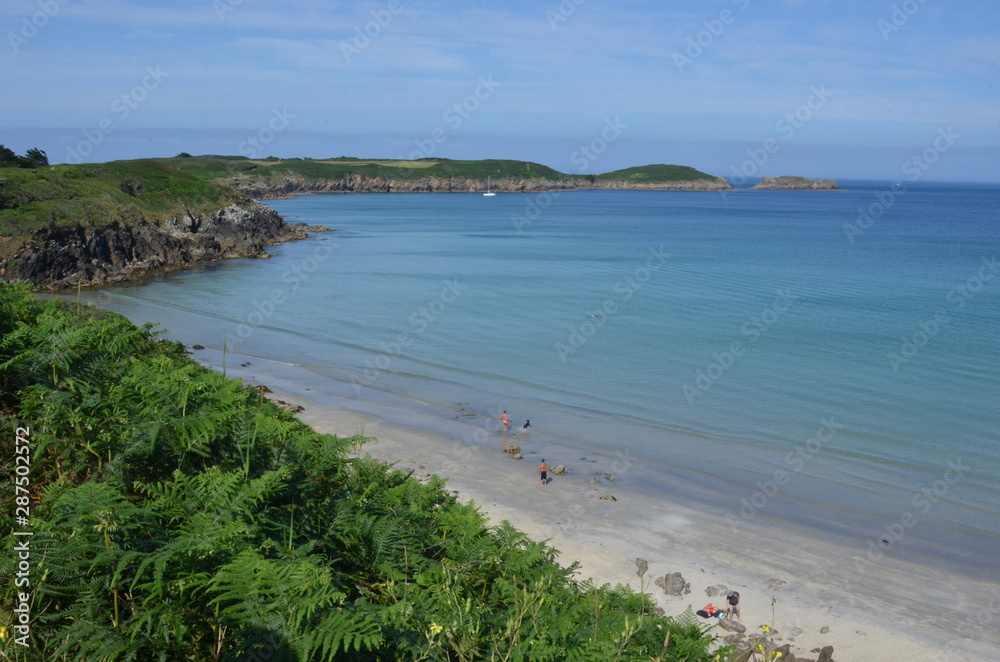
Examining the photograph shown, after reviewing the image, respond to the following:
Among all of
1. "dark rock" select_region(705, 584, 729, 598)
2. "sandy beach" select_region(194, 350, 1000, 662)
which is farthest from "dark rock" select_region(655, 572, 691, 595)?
"dark rock" select_region(705, 584, 729, 598)

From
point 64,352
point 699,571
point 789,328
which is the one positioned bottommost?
point 699,571

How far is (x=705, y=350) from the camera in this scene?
1395 inches

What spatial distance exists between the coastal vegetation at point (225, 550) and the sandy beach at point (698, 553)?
420 cm

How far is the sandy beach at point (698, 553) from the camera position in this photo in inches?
531

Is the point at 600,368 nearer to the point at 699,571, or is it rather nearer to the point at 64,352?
the point at 699,571

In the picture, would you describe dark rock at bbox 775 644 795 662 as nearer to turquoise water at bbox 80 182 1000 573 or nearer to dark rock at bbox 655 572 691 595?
dark rock at bbox 655 572 691 595

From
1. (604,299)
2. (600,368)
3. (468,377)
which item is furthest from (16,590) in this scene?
(604,299)

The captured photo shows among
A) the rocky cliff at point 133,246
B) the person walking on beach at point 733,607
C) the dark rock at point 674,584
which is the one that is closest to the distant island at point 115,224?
the rocky cliff at point 133,246

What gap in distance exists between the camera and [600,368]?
32438 millimetres

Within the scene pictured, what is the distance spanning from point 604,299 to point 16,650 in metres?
47.2

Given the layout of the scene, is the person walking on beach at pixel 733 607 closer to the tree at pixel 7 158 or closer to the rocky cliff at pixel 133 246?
the rocky cliff at pixel 133 246

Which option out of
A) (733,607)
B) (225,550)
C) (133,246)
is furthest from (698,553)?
(133,246)

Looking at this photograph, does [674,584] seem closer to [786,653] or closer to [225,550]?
[786,653]

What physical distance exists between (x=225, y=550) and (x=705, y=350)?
109ft
